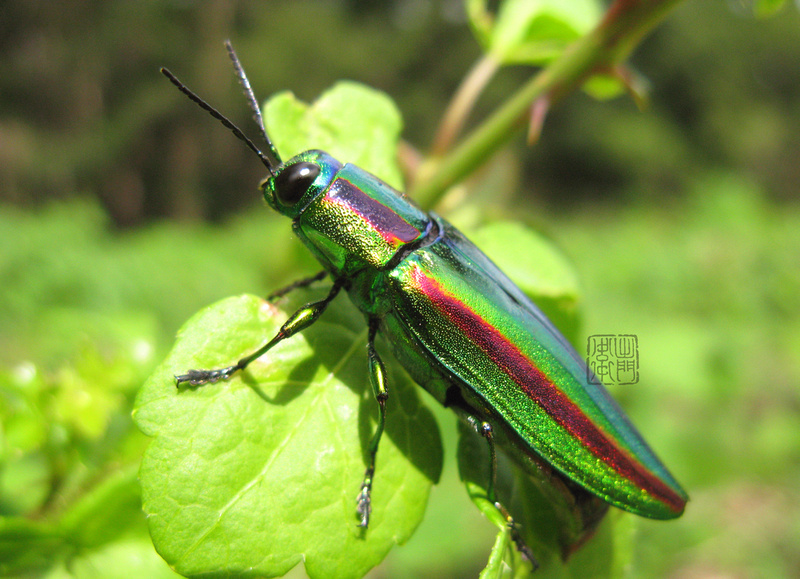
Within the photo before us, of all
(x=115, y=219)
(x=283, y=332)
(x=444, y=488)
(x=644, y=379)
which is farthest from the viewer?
(x=115, y=219)

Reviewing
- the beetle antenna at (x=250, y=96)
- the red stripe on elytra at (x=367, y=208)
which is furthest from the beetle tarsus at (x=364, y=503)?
the beetle antenna at (x=250, y=96)

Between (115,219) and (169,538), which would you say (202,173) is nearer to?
(115,219)

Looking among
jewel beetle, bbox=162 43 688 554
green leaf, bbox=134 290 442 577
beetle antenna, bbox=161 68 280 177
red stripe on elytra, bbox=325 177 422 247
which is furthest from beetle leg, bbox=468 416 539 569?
beetle antenna, bbox=161 68 280 177

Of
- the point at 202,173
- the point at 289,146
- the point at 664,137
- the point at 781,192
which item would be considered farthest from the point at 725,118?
the point at 289,146

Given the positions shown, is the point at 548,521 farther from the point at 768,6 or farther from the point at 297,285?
the point at 768,6

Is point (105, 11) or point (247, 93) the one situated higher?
point (105, 11)

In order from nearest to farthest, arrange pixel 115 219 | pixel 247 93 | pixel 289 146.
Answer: pixel 289 146, pixel 247 93, pixel 115 219

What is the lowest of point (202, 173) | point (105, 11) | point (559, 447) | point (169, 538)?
point (559, 447)
